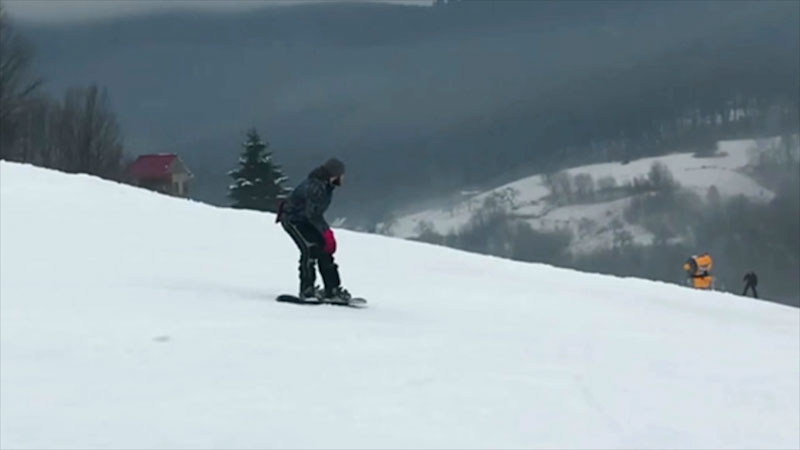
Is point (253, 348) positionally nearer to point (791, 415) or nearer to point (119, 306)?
point (119, 306)

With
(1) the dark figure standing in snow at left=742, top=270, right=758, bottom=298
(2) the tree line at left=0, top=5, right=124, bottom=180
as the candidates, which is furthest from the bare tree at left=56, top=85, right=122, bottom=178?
(1) the dark figure standing in snow at left=742, top=270, right=758, bottom=298

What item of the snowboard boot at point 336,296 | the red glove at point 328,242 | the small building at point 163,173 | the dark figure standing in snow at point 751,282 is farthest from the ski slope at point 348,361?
the small building at point 163,173

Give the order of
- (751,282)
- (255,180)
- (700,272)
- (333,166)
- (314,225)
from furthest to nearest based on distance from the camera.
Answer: (255,180), (751,282), (700,272), (314,225), (333,166)

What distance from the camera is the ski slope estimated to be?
25.1ft

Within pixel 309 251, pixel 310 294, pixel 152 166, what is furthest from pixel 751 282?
pixel 152 166

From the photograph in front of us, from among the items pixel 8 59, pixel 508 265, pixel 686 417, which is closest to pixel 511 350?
pixel 686 417

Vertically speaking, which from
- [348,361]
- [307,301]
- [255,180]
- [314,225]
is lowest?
[348,361]

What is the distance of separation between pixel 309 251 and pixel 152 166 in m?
60.8

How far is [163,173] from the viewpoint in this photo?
235 feet

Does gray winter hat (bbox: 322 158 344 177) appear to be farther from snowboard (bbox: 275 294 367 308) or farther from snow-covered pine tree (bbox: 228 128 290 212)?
snow-covered pine tree (bbox: 228 128 290 212)

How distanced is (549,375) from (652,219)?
2654 inches

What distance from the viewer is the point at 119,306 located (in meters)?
11.8

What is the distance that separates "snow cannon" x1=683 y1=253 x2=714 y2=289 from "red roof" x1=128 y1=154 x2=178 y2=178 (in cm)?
4421

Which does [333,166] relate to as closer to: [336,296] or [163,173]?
[336,296]
